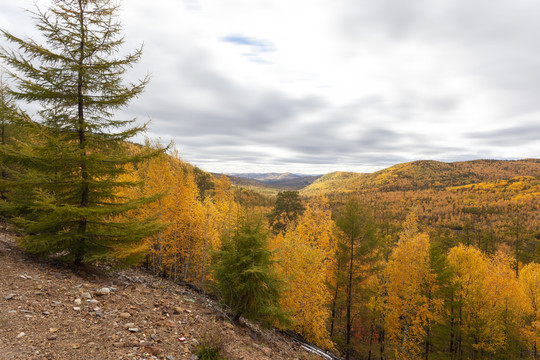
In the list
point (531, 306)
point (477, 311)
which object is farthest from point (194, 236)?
point (531, 306)

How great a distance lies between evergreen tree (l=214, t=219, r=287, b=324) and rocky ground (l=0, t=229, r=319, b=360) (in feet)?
3.52

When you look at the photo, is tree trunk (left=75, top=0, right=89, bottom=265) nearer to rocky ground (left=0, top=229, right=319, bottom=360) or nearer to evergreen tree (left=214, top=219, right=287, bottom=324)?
rocky ground (left=0, top=229, right=319, bottom=360)

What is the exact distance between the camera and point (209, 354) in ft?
19.8

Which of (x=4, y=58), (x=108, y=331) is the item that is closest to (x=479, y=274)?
(x=108, y=331)

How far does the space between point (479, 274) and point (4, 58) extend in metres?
36.3

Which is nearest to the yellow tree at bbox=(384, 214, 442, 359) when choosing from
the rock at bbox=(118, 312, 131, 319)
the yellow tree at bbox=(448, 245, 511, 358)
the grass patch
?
the yellow tree at bbox=(448, 245, 511, 358)

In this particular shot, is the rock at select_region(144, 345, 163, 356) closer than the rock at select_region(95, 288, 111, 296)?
Yes

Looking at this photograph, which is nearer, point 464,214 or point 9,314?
point 9,314

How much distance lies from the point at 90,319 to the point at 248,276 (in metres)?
5.64

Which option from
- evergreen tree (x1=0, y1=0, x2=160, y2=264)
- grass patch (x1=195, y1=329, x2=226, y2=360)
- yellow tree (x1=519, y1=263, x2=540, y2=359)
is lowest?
yellow tree (x1=519, y1=263, x2=540, y2=359)

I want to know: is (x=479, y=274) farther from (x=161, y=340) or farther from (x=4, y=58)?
(x=4, y=58)

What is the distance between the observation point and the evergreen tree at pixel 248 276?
9.84m

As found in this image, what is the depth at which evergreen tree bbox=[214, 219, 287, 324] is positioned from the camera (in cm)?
984

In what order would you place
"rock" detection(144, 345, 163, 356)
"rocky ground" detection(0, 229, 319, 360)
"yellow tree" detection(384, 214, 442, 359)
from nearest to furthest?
"rocky ground" detection(0, 229, 319, 360), "rock" detection(144, 345, 163, 356), "yellow tree" detection(384, 214, 442, 359)
